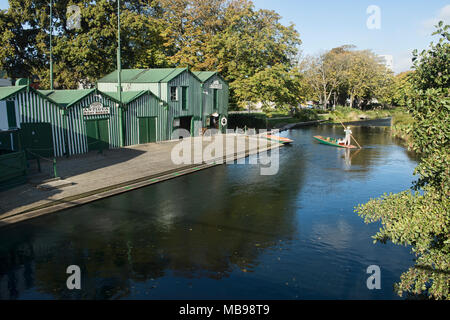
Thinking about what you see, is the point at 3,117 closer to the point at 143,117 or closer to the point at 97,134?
the point at 97,134

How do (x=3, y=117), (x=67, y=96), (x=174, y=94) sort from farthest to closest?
(x=174, y=94), (x=67, y=96), (x=3, y=117)

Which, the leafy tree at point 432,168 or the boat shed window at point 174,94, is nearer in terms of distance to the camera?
the leafy tree at point 432,168

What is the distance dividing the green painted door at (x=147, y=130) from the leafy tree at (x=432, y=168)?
25.9 m

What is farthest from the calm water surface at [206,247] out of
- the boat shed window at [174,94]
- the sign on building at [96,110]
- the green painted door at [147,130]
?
the boat shed window at [174,94]

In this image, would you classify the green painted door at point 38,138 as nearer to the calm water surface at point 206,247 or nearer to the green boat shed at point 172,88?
the calm water surface at point 206,247

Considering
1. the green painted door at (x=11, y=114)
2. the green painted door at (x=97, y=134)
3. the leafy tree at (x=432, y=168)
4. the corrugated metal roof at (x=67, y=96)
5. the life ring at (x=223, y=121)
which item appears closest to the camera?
the leafy tree at (x=432, y=168)

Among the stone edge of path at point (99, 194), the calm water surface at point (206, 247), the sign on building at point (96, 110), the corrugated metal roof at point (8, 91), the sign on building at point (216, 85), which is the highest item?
the sign on building at point (216, 85)

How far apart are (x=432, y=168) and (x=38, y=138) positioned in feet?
72.8

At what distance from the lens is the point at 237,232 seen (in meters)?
12.8

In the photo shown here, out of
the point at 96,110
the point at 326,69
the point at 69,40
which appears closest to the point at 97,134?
the point at 96,110

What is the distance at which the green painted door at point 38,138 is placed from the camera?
71.1ft

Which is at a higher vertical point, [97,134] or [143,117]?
[143,117]

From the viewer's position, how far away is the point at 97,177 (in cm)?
1895

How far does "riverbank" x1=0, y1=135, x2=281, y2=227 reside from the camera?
1441cm
